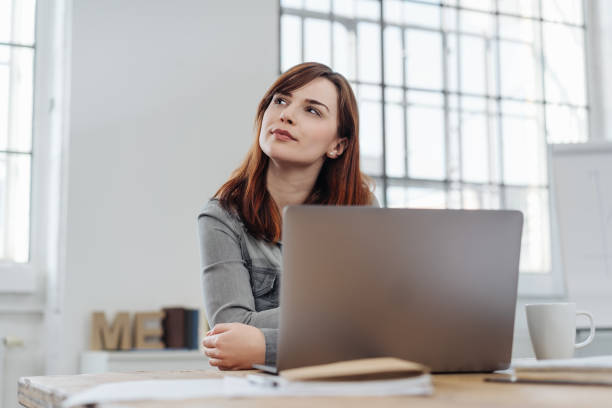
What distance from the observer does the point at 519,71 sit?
410cm

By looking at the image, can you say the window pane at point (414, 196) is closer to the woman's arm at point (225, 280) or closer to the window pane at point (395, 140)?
the window pane at point (395, 140)

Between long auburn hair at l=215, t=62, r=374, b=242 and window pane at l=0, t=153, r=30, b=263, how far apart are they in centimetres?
179

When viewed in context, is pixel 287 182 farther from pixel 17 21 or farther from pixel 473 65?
pixel 473 65

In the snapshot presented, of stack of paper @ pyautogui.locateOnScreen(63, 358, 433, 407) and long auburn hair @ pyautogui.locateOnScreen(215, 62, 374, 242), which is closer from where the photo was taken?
stack of paper @ pyautogui.locateOnScreen(63, 358, 433, 407)

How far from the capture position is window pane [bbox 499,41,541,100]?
407 centimetres

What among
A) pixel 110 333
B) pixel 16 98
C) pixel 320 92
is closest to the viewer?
pixel 320 92

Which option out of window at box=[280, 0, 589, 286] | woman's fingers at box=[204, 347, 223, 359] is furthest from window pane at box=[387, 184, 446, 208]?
woman's fingers at box=[204, 347, 223, 359]

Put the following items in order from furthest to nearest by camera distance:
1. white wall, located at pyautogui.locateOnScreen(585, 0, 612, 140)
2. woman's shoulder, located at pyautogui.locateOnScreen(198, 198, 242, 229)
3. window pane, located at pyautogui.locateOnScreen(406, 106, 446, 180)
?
1. white wall, located at pyautogui.locateOnScreen(585, 0, 612, 140)
2. window pane, located at pyautogui.locateOnScreen(406, 106, 446, 180)
3. woman's shoulder, located at pyautogui.locateOnScreen(198, 198, 242, 229)

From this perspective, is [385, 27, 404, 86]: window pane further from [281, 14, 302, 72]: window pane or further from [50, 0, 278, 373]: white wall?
[50, 0, 278, 373]: white wall

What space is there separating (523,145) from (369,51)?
3.40 feet

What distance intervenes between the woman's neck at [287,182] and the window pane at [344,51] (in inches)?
82.3

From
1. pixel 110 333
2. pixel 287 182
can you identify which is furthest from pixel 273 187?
pixel 110 333

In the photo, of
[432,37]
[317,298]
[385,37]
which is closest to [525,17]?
[432,37]

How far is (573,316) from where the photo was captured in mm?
1176
